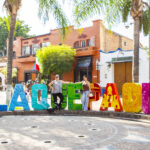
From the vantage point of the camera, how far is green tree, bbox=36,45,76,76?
80.1 feet

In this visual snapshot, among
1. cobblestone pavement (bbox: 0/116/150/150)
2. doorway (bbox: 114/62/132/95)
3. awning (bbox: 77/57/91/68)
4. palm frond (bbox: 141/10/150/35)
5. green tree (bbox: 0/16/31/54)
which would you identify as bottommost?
cobblestone pavement (bbox: 0/116/150/150)

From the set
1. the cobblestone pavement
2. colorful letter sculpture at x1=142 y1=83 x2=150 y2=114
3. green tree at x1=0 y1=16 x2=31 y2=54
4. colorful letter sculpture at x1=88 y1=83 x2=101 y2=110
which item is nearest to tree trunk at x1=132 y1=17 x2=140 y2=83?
colorful letter sculpture at x1=88 y1=83 x2=101 y2=110

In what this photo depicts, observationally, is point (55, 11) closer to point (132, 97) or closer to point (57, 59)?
point (132, 97)

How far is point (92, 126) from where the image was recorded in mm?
6789

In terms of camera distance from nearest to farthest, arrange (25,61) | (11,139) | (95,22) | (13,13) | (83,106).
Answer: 1. (11,139)
2. (83,106)
3. (13,13)
4. (95,22)
5. (25,61)

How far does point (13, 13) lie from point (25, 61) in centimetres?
2125

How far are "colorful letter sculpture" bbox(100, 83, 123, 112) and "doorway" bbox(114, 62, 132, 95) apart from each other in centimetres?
1358

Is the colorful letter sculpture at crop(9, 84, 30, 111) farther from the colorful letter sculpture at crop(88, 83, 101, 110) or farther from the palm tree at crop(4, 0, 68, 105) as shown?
the colorful letter sculpture at crop(88, 83, 101, 110)

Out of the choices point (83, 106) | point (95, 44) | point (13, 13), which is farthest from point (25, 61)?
point (83, 106)

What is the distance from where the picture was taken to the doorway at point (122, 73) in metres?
22.5

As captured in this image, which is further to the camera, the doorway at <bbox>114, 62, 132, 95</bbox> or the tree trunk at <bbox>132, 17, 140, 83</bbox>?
the doorway at <bbox>114, 62, 132, 95</bbox>

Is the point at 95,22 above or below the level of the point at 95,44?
above

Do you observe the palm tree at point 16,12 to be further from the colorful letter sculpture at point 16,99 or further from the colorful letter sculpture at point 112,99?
the colorful letter sculpture at point 112,99

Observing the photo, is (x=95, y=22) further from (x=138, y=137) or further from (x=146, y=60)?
(x=138, y=137)
